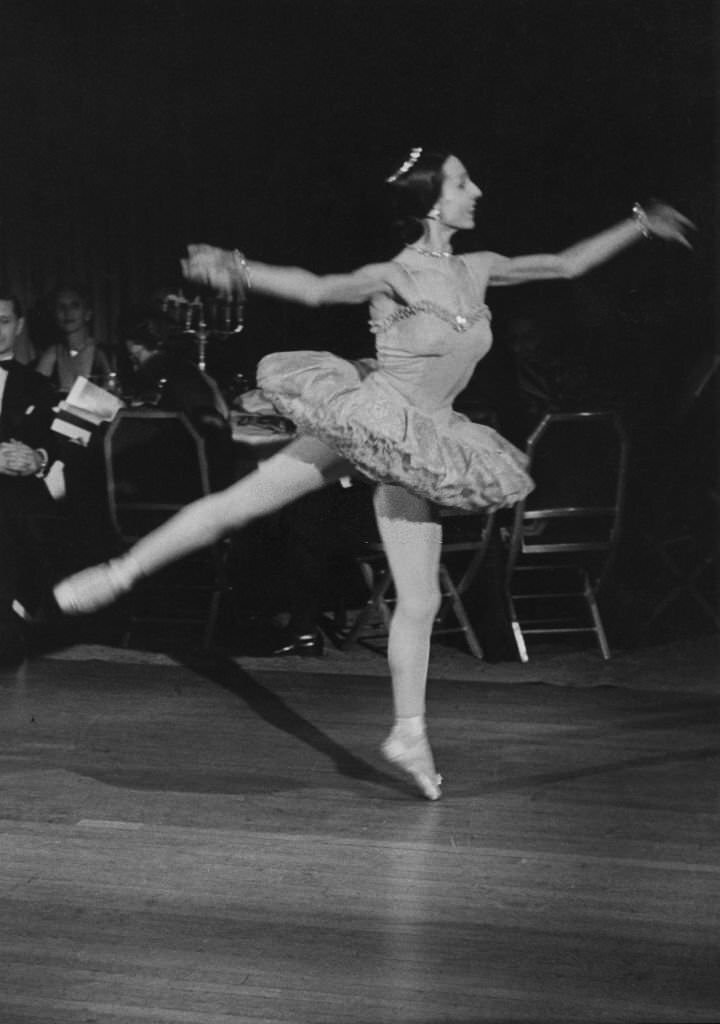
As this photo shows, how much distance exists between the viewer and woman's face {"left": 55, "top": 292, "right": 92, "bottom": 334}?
7094mm

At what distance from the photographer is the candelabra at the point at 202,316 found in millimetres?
7574

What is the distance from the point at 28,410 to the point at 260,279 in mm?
2998

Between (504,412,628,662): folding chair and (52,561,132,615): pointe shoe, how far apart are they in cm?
222

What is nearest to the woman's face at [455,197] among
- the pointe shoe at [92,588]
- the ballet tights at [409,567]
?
the ballet tights at [409,567]

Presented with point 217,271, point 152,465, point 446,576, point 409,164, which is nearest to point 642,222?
point 409,164

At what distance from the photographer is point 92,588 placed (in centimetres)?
366

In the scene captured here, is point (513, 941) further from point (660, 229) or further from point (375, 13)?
point (375, 13)

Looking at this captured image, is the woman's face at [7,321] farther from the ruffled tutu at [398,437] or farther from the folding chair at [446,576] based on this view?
the ruffled tutu at [398,437]

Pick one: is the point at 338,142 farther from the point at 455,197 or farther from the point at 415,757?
the point at 415,757

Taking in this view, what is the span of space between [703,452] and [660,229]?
110 inches

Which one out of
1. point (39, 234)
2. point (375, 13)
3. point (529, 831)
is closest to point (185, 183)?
point (39, 234)

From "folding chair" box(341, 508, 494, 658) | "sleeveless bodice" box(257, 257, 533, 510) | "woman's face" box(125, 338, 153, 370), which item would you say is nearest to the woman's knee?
"sleeveless bodice" box(257, 257, 533, 510)

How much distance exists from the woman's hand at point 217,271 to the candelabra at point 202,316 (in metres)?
3.92

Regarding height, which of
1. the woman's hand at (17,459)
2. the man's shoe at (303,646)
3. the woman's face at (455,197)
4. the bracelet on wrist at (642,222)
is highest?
the woman's face at (455,197)
